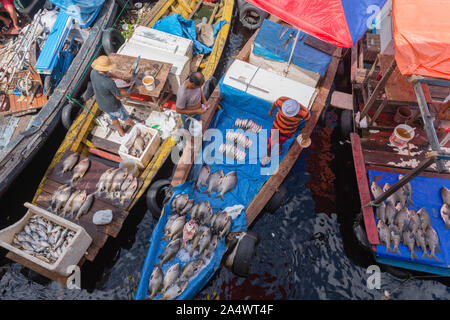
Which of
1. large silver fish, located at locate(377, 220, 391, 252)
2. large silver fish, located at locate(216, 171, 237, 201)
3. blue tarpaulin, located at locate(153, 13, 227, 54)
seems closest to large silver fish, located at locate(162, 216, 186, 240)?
large silver fish, located at locate(216, 171, 237, 201)

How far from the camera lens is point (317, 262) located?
19.7 feet

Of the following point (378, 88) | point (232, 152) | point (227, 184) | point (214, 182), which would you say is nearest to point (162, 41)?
point (232, 152)

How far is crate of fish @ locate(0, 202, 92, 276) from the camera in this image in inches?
186

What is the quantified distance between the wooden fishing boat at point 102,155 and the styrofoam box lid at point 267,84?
5.76 ft

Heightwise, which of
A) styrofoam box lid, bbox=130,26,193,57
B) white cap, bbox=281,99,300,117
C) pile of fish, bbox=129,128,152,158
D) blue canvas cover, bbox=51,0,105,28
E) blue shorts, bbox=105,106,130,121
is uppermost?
blue canvas cover, bbox=51,0,105,28

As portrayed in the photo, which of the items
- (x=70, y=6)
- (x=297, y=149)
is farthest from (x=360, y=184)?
(x=70, y=6)

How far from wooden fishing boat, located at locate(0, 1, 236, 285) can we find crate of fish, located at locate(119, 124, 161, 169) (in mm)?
82

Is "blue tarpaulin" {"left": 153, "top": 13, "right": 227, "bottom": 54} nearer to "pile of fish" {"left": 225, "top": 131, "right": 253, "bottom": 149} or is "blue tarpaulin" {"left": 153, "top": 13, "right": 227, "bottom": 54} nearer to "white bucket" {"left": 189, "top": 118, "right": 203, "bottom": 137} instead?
"white bucket" {"left": 189, "top": 118, "right": 203, "bottom": 137}

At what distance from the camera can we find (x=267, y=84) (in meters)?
6.52

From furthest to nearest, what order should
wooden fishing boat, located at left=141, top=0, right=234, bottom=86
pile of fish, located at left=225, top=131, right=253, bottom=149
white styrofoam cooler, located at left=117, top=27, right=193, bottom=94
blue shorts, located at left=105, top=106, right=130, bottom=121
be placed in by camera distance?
wooden fishing boat, located at left=141, top=0, right=234, bottom=86 → white styrofoam cooler, located at left=117, top=27, right=193, bottom=94 → pile of fish, located at left=225, top=131, right=253, bottom=149 → blue shorts, located at left=105, top=106, right=130, bottom=121

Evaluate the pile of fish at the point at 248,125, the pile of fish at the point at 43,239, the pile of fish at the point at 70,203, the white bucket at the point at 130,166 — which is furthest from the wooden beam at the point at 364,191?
the pile of fish at the point at 43,239

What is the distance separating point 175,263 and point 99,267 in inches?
80.8

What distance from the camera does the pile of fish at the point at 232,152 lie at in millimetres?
6309

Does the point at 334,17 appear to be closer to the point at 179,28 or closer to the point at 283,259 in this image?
the point at 179,28
